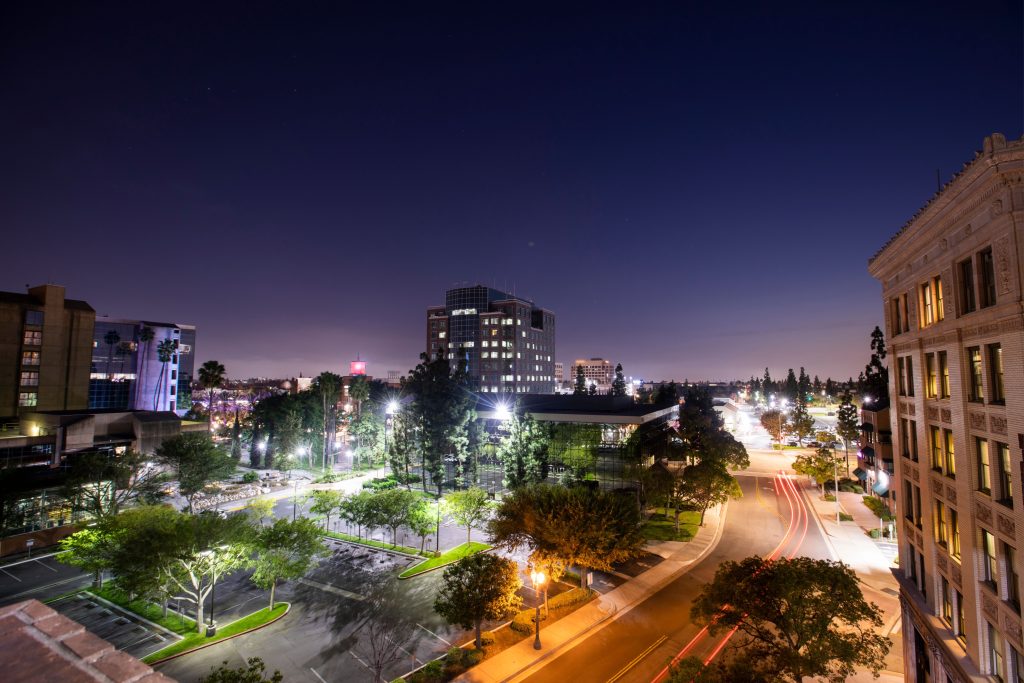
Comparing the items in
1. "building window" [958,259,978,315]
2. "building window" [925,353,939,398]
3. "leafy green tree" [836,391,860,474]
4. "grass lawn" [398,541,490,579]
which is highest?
"building window" [958,259,978,315]

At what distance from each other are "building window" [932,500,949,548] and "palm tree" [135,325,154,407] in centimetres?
13024

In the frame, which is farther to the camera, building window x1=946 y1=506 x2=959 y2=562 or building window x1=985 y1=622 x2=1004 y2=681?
building window x1=946 y1=506 x2=959 y2=562

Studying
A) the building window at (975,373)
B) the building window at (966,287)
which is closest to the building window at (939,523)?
the building window at (975,373)

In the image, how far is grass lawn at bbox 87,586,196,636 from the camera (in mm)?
31484

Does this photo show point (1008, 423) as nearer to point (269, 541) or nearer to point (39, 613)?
point (39, 613)

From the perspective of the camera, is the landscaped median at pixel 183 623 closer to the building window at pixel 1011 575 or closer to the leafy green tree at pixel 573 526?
the leafy green tree at pixel 573 526

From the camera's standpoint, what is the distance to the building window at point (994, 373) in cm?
1552

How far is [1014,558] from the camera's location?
15023mm

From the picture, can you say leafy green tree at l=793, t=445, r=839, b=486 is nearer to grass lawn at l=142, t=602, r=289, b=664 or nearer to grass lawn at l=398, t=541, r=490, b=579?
grass lawn at l=398, t=541, r=490, b=579

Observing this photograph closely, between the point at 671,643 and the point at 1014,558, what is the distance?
18367 millimetres

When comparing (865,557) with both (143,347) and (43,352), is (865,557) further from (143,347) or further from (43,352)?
(143,347)

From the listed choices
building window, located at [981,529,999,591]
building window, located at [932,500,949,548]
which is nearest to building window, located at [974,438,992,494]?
building window, located at [981,529,999,591]

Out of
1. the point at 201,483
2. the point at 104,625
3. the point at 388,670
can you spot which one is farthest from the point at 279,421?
the point at 388,670

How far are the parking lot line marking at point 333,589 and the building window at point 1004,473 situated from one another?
36.7 meters
